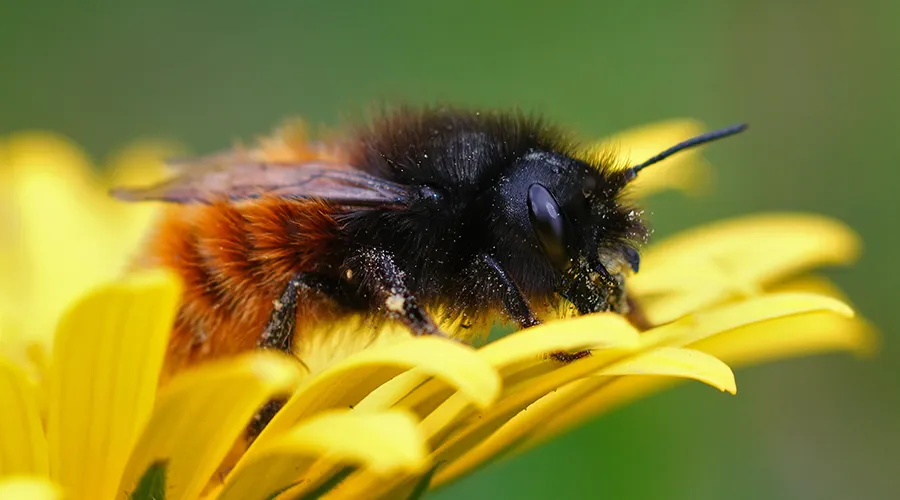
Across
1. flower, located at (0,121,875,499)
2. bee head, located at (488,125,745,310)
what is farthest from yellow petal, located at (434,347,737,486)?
bee head, located at (488,125,745,310)

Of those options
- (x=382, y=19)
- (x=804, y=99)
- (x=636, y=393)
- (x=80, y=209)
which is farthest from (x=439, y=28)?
(x=636, y=393)

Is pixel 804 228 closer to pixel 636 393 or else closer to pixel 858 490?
pixel 636 393

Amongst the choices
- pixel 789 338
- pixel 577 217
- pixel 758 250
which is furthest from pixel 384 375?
pixel 758 250

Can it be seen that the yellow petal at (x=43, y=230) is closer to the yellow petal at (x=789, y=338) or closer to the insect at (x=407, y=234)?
the insect at (x=407, y=234)

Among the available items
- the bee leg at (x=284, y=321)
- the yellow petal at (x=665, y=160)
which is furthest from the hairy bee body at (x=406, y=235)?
the yellow petal at (x=665, y=160)

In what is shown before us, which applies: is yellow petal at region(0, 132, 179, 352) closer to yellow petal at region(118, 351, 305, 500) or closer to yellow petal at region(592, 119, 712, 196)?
yellow petal at region(592, 119, 712, 196)
